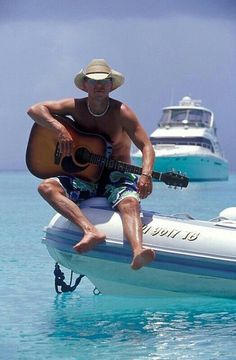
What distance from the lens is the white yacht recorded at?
4597cm

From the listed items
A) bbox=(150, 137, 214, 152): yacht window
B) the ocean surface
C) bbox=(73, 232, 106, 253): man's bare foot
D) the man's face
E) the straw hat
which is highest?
bbox=(150, 137, 214, 152): yacht window

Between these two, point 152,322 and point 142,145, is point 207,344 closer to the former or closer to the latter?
point 152,322

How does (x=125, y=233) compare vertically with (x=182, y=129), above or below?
below

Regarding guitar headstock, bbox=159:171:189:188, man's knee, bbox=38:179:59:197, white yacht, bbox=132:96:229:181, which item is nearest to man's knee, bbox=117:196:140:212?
guitar headstock, bbox=159:171:189:188

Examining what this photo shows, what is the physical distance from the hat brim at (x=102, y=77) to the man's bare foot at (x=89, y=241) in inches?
35.9

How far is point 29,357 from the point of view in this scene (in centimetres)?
441

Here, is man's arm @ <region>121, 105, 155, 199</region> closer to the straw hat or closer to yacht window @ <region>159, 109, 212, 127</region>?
the straw hat

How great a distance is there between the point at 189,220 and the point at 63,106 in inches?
42.0

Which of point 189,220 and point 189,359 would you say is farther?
point 189,220

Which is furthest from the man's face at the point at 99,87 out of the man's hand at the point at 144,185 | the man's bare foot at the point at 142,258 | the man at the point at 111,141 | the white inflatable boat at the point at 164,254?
the man's bare foot at the point at 142,258

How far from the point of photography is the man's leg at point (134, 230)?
16.5 ft

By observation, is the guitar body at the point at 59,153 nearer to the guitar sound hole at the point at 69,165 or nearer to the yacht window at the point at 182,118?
the guitar sound hole at the point at 69,165

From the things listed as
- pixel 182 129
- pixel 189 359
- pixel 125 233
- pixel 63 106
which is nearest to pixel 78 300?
pixel 125 233

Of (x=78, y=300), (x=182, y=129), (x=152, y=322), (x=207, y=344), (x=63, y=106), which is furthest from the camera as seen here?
(x=182, y=129)
